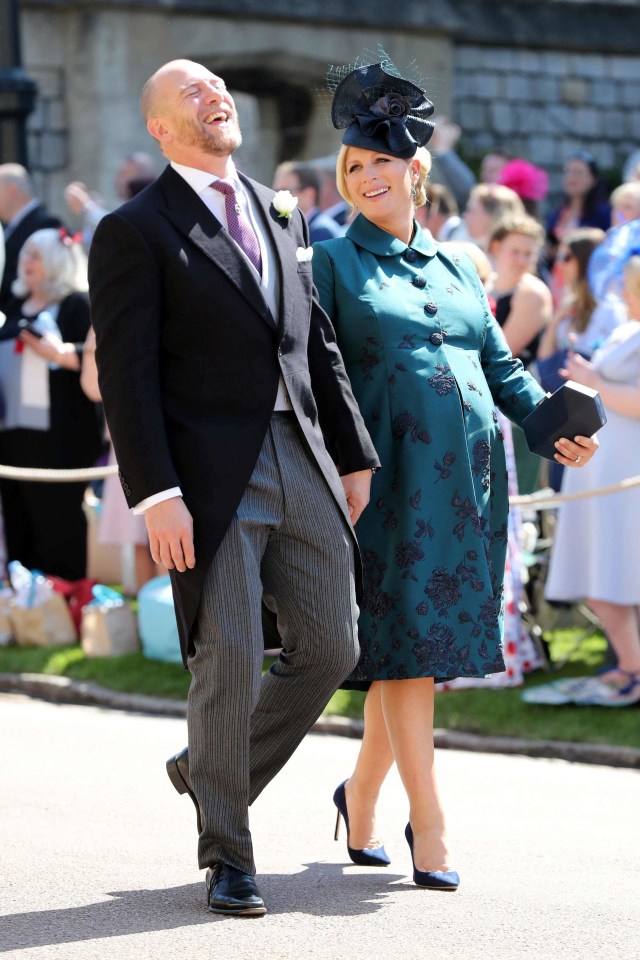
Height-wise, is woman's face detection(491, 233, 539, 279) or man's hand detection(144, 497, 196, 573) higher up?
woman's face detection(491, 233, 539, 279)

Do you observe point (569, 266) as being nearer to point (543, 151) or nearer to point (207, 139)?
point (207, 139)

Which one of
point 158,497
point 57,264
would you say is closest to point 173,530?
point 158,497

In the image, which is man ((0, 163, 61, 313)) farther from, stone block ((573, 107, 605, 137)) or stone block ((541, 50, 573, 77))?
stone block ((541, 50, 573, 77))

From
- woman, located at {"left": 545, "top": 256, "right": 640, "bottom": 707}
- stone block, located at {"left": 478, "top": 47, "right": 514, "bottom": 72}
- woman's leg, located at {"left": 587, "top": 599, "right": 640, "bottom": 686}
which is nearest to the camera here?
woman, located at {"left": 545, "top": 256, "right": 640, "bottom": 707}

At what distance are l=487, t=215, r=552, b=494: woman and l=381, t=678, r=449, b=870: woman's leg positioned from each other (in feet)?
12.0

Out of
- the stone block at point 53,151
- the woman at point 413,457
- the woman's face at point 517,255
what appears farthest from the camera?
the stone block at point 53,151

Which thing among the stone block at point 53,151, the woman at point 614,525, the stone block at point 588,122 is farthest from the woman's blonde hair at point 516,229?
the stone block at point 588,122

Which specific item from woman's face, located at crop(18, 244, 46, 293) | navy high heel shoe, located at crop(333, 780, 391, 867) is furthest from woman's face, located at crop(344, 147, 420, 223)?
woman's face, located at crop(18, 244, 46, 293)

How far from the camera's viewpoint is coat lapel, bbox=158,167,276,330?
14.1 ft

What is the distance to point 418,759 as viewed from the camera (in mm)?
4637

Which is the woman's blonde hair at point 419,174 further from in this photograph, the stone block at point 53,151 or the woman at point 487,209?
the stone block at point 53,151

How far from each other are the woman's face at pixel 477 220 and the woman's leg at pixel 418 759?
18.3ft

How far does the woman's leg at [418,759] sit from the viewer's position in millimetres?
4602

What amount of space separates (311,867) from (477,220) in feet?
19.1
